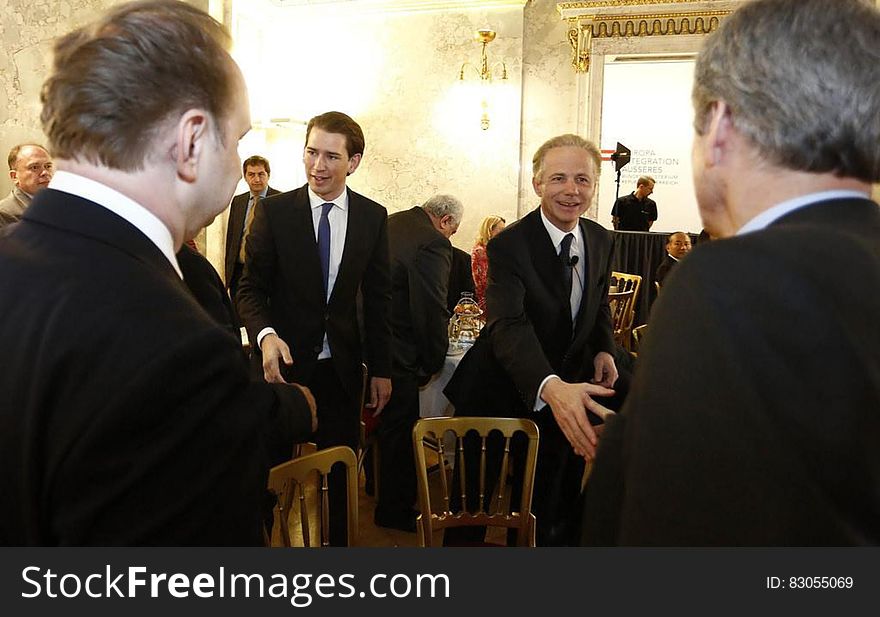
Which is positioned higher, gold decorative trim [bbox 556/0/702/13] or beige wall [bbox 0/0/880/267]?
gold decorative trim [bbox 556/0/702/13]

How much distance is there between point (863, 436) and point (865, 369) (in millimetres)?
69

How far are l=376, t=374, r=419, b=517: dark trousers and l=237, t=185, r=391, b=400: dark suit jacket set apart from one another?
620mm

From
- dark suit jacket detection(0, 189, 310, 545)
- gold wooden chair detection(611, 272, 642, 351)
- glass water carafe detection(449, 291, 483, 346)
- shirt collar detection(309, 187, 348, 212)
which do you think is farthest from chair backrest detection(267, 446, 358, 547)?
gold wooden chair detection(611, 272, 642, 351)

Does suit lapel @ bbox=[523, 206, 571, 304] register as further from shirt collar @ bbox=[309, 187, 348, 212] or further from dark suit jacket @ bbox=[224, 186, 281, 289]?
dark suit jacket @ bbox=[224, 186, 281, 289]

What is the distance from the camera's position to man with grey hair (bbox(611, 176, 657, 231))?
7445 millimetres

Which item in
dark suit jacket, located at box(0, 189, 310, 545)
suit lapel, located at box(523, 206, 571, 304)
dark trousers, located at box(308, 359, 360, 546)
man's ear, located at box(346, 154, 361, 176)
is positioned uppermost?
man's ear, located at box(346, 154, 361, 176)

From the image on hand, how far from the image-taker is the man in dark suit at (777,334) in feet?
2.23

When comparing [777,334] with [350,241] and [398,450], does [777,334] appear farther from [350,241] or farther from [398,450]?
[398,450]

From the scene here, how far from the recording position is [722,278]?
70 centimetres

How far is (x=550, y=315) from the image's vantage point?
2238mm

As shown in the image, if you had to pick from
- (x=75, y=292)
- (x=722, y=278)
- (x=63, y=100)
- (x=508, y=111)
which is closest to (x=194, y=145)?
(x=63, y=100)

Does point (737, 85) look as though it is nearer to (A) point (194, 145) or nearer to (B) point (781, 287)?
(B) point (781, 287)

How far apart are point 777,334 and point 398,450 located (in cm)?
291

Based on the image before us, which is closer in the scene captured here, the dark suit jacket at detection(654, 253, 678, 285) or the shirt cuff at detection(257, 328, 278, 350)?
the shirt cuff at detection(257, 328, 278, 350)
